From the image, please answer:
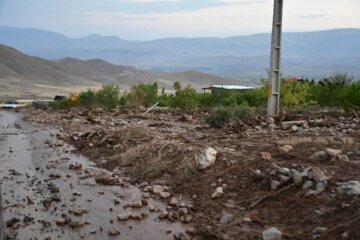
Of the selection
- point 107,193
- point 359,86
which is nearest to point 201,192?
point 107,193

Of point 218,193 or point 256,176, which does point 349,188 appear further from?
point 218,193

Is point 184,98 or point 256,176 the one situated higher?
point 256,176

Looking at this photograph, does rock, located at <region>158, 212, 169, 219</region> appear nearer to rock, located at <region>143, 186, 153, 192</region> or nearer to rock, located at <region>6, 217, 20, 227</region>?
rock, located at <region>143, 186, 153, 192</region>

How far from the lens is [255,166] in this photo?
8461 millimetres

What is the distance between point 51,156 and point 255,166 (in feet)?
19.3

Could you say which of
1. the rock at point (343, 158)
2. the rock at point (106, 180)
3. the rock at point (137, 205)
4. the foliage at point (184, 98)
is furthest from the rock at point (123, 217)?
the foliage at point (184, 98)

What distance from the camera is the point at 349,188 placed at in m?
6.62

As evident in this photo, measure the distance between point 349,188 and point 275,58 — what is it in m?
11.2

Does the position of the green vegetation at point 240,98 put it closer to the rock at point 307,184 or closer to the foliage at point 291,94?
the foliage at point 291,94

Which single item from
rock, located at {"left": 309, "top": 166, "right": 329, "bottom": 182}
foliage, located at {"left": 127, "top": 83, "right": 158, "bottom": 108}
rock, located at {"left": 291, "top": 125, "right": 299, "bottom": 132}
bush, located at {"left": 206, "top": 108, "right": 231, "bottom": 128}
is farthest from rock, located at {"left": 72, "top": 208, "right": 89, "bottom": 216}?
foliage, located at {"left": 127, "top": 83, "right": 158, "bottom": 108}

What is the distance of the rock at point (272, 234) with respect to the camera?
235 inches

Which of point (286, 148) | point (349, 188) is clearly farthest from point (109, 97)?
point (349, 188)

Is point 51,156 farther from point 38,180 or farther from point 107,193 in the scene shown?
point 107,193

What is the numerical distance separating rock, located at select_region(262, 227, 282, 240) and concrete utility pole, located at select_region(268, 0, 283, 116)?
38.8 ft
